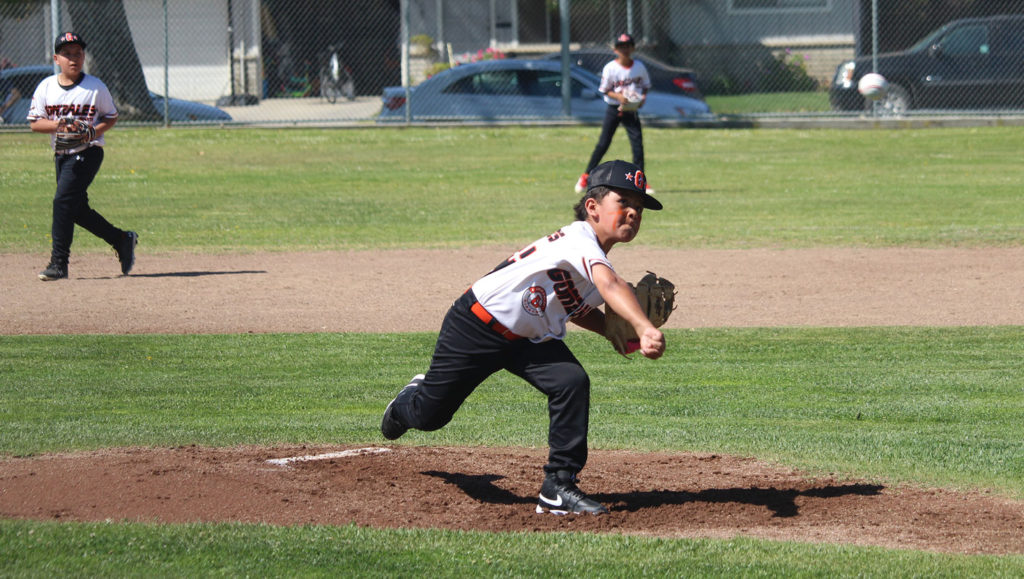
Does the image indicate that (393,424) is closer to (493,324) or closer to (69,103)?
(493,324)

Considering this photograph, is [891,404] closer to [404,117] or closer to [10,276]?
[10,276]

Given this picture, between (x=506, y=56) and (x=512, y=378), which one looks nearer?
(x=512, y=378)

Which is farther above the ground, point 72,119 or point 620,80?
point 620,80

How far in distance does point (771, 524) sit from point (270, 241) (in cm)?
992

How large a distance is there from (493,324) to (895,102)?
61.6ft

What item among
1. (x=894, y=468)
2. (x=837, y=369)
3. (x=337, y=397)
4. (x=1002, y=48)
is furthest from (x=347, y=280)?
(x=1002, y=48)

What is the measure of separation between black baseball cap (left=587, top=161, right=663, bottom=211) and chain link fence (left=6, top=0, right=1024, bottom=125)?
16.1 metres

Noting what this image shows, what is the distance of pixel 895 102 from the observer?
22.0 metres

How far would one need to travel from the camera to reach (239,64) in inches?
1140

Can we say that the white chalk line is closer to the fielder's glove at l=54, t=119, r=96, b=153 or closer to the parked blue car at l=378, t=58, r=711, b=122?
the fielder's glove at l=54, t=119, r=96, b=153

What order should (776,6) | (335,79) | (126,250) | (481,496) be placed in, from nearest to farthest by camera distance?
(481,496) → (126,250) → (335,79) → (776,6)

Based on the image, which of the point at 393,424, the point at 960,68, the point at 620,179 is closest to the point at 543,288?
the point at 620,179

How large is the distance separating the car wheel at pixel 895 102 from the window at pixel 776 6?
7.07m

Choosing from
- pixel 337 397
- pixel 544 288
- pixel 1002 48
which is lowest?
pixel 337 397
